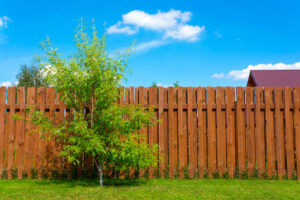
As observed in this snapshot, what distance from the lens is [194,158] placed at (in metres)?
6.88

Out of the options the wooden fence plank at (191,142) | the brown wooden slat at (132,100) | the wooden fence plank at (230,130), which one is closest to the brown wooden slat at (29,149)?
the brown wooden slat at (132,100)

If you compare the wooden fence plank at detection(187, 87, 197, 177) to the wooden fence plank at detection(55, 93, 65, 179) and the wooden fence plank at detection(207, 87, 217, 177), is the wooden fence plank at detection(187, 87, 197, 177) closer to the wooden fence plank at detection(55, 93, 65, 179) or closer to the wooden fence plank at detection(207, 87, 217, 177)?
the wooden fence plank at detection(207, 87, 217, 177)

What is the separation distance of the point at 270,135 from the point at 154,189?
125 inches

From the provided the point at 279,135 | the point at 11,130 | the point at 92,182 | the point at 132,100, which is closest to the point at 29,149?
the point at 11,130

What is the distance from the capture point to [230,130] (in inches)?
274

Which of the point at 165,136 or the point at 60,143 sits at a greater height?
the point at 165,136

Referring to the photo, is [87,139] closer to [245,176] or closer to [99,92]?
[99,92]

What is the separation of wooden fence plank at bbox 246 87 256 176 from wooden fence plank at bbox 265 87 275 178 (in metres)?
0.35

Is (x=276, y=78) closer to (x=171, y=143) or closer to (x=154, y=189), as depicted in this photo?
(x=171, y=143)

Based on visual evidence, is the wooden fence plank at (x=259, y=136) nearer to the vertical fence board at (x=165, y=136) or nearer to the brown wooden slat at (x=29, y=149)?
the vertical fence board at (x=165, y=136)

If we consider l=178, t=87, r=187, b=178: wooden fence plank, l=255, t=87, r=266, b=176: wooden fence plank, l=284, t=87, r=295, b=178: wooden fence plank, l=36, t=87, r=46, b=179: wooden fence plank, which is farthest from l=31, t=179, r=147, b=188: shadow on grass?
l=284, t=87, r=295, b=178: wooden fence plank

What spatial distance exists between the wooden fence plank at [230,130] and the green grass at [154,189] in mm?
423

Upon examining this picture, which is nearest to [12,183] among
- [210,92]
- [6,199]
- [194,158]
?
[6,199]

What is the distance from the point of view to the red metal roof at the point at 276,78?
15609 mm
